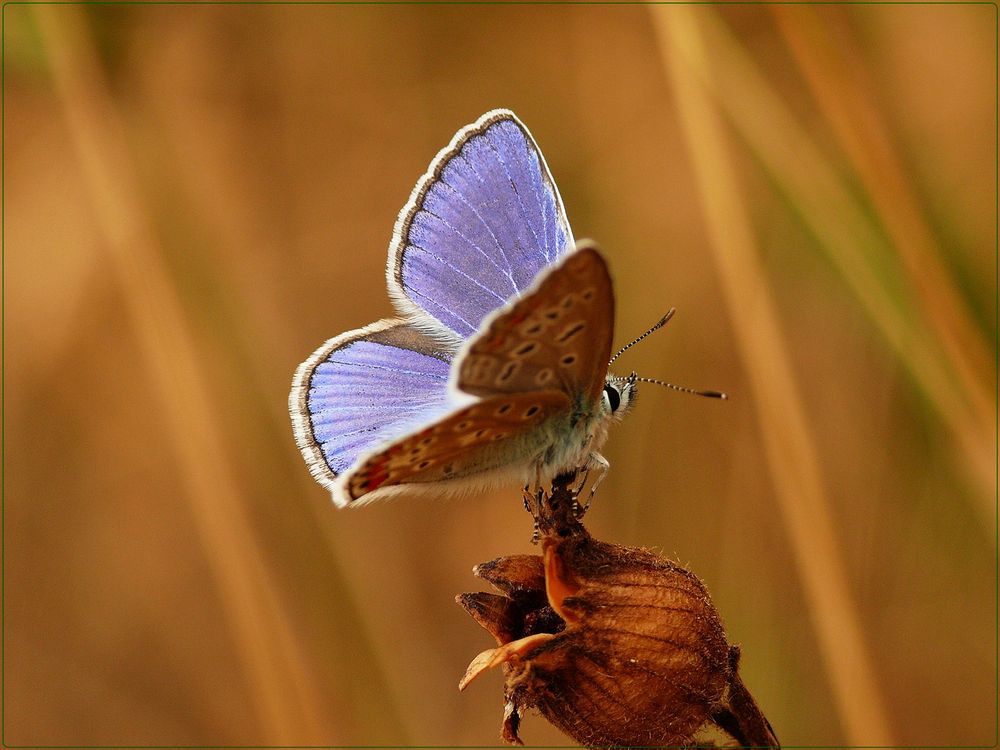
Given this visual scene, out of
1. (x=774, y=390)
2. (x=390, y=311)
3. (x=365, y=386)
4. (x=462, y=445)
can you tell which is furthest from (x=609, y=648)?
(x=390, y=311)

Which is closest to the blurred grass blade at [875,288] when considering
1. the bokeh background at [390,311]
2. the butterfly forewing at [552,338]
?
the bokeh background at [390,311]

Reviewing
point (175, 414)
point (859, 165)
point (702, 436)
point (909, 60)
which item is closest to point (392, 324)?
point (175, 414)

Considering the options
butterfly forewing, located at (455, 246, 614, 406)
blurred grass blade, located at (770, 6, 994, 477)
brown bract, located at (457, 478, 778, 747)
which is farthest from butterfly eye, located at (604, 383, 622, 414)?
blurred grass blade, located at (770, 6, 994, 477)

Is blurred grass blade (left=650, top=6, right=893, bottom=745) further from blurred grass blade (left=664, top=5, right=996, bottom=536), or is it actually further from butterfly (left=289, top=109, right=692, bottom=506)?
Result: butterfly (left=289, top=109, right=692, bottom=506)

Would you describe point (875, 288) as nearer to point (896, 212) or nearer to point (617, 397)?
point (896, 212)

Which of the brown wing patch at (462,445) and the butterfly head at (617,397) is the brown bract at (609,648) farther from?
the butterfly head at (617,397)
